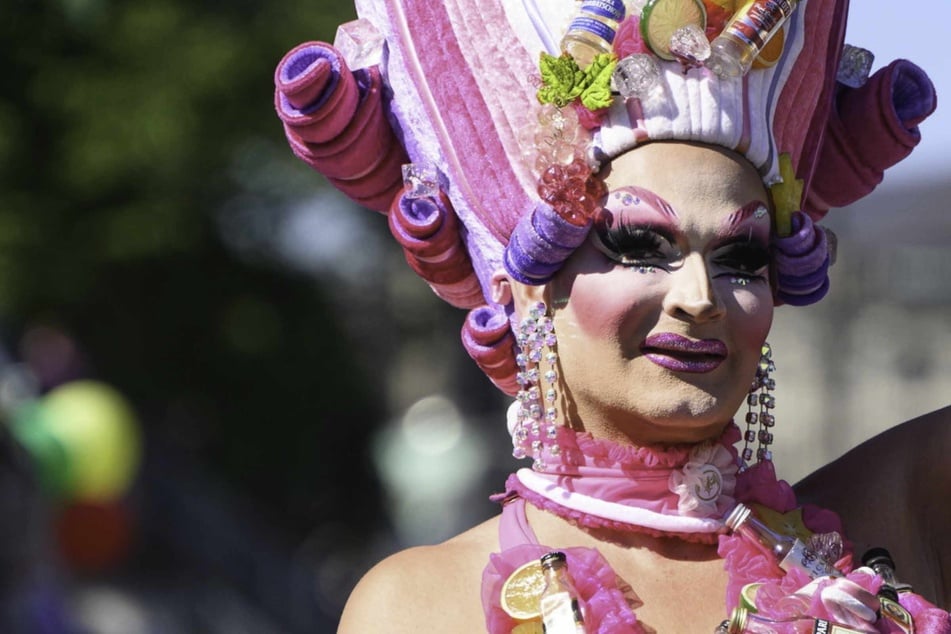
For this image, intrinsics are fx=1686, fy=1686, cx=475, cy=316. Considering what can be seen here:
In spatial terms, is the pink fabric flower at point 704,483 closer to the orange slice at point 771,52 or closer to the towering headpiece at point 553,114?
the towering headpiece at point 553,114

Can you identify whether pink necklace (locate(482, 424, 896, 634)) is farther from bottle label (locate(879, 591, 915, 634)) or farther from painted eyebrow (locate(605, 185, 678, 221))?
painted eyebrow (locate(605, 185, 678, 221))

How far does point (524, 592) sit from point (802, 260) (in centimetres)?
74

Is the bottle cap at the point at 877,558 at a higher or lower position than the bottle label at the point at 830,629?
lower

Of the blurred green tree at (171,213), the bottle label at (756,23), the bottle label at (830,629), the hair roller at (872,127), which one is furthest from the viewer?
the blurred green tree at (171,213)

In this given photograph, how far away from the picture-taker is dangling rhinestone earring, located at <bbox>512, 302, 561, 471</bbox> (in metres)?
2.79

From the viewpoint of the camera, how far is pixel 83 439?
7559 millimetres

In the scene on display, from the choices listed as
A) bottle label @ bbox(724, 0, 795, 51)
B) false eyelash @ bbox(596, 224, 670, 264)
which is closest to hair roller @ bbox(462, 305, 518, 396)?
false eyelash @ bbox(596, 224, 670, 264)

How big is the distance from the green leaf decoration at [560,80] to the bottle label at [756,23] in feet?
0.86

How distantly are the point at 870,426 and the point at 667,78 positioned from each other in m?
10.7

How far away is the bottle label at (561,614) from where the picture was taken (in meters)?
2.58

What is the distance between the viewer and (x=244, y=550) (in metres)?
8.40

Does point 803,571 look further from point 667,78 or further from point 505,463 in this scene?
point 505,463

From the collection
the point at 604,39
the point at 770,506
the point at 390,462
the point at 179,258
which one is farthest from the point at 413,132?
the point at 390,462

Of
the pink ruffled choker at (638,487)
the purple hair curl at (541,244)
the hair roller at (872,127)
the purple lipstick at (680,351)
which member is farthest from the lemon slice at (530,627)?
the hair roller at (872,127)
